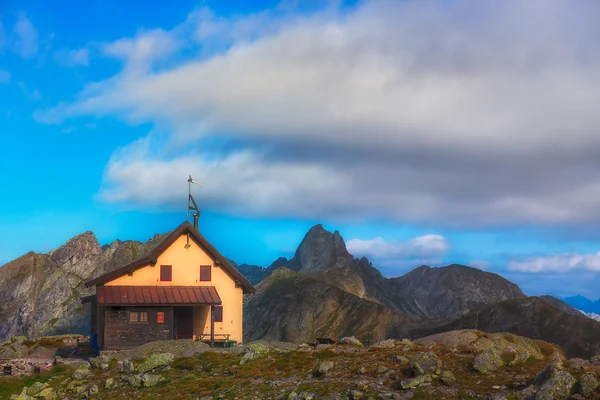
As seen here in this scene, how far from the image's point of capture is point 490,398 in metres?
26.3

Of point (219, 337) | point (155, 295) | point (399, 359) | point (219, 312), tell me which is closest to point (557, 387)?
point (399, 359)

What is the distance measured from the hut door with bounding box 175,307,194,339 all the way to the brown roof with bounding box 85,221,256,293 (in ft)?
17.0

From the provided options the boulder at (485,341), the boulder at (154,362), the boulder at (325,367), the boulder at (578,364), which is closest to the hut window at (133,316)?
the boulder at (154,362)

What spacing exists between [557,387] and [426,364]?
6875 mm

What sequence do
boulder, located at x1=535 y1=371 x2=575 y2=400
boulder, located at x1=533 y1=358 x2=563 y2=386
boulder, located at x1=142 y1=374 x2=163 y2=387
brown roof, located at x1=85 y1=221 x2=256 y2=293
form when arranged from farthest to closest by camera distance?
brown roof, located at x1=85 y1=221 x2=256 y2=293
boulder, located at x1=142 y1=374 x2=163 y2=387
boulder, located at x1=533 y1=358 x2=563 y2=386
boulder, located at x1=535 y1=371 x2=575 y2=400

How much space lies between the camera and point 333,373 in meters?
33.0

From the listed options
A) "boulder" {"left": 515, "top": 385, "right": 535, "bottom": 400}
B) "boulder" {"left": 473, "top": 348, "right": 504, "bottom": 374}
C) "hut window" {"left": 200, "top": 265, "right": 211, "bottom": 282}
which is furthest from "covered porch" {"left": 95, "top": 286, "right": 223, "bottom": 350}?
"boulder" {"left": 515, "top": 385, "right": 535, "bottom": 400}

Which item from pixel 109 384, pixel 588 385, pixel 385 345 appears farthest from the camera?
pixel 385 345

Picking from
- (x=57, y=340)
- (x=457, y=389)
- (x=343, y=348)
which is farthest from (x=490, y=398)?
(x=57, y=340)

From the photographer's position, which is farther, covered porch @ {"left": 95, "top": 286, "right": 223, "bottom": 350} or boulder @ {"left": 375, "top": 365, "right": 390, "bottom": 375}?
covered porch @ {"left": 95, "top": 286, "right": 223, "bottom": 350}

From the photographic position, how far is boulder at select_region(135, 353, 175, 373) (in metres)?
40.2

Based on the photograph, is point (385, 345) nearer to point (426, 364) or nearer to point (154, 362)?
point (426, 364)

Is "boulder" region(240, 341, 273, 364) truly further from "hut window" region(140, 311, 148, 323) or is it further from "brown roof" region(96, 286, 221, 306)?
"hut window" region(140, 311, 148, 323)

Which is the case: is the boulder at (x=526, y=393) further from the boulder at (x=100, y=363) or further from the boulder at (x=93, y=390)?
the boulder at (x=100, y=363)
